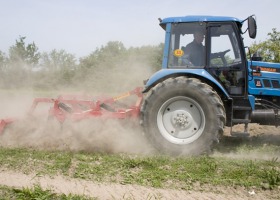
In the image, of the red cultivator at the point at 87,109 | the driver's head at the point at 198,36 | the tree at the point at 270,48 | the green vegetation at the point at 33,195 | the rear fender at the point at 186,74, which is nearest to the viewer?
the green vegetation at the point at 33,195

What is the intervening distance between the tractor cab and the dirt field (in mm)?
1404

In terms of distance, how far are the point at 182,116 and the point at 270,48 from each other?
9.01 m

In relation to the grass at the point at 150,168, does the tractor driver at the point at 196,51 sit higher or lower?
higher

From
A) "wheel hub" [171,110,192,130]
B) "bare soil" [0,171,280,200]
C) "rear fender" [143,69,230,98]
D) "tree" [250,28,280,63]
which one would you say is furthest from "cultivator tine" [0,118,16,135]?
"tree" [250,28,280,63]

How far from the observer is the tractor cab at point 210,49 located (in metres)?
5.57

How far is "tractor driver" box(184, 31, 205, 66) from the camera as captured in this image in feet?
18.4

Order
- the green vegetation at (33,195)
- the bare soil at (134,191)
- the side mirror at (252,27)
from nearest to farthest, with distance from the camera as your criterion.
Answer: the green vegetation at (33,195) < the bare soil at (134,191) < the side mirror at (252,27)

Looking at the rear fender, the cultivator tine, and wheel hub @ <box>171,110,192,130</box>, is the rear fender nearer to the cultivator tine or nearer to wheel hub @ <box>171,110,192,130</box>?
wheel hub @ <box>171,110,192,130</box>

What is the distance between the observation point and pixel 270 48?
12.8 m

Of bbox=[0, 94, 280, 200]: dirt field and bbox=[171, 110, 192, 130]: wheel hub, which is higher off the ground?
bbox=[171, 110, 192, 130]: wheel hub

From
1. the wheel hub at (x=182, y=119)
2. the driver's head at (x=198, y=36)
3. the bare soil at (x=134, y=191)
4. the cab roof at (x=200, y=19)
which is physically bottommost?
the bare soil at (x=134, y=191)

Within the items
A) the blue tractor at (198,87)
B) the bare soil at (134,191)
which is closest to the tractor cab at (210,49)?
the blue tractor at (198,87)

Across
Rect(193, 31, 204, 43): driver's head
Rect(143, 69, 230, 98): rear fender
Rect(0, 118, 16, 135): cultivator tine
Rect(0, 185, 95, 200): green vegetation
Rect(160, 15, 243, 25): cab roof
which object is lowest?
Rect(0, 185, 95, 200): green vegetation

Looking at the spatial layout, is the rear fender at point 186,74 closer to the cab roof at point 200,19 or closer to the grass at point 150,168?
the cab roof at point 200,19
